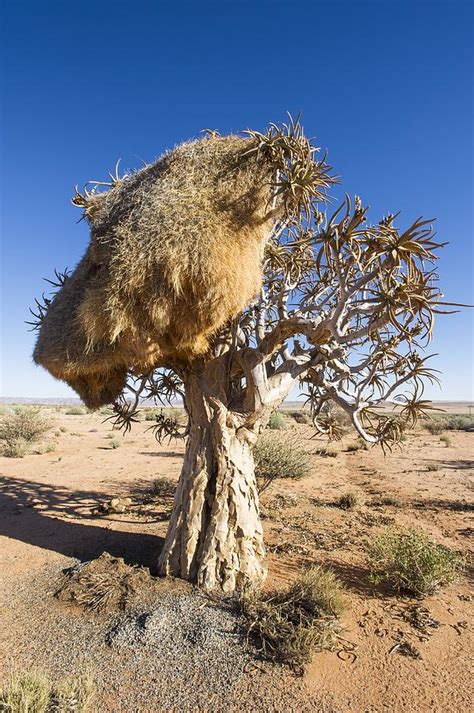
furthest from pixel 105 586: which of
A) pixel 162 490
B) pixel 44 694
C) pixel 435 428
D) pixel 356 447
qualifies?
pixel 435 428

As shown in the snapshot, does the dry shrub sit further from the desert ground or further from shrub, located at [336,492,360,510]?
shrub, located at [336,492,360,510]

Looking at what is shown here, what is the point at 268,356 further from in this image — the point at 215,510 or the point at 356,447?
the point at 356,447

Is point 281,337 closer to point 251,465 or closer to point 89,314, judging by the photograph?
point 251,465

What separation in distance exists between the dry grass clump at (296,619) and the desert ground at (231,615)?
125mm

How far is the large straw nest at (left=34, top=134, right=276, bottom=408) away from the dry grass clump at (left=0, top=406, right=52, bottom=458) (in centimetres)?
1193

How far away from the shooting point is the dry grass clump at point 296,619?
3754 millimetres

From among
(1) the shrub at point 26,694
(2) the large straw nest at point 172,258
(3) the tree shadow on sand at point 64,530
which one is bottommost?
(3) the tree shadow on sand at point 64,530

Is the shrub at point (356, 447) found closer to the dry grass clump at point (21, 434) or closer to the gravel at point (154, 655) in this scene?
the dry grass clump at point (21, 434)

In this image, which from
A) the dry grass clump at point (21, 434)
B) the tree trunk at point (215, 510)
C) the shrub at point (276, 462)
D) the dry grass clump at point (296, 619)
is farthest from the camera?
the dry grass clump at point (21, 434)

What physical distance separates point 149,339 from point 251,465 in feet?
7.21

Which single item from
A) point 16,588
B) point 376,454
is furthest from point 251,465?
point 376,454

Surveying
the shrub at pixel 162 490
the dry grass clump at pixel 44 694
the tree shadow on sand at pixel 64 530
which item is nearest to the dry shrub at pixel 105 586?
the tree shadow on sand at pixel 64 530

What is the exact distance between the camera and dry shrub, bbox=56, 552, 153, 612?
4.62 m

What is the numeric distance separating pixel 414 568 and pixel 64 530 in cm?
556
